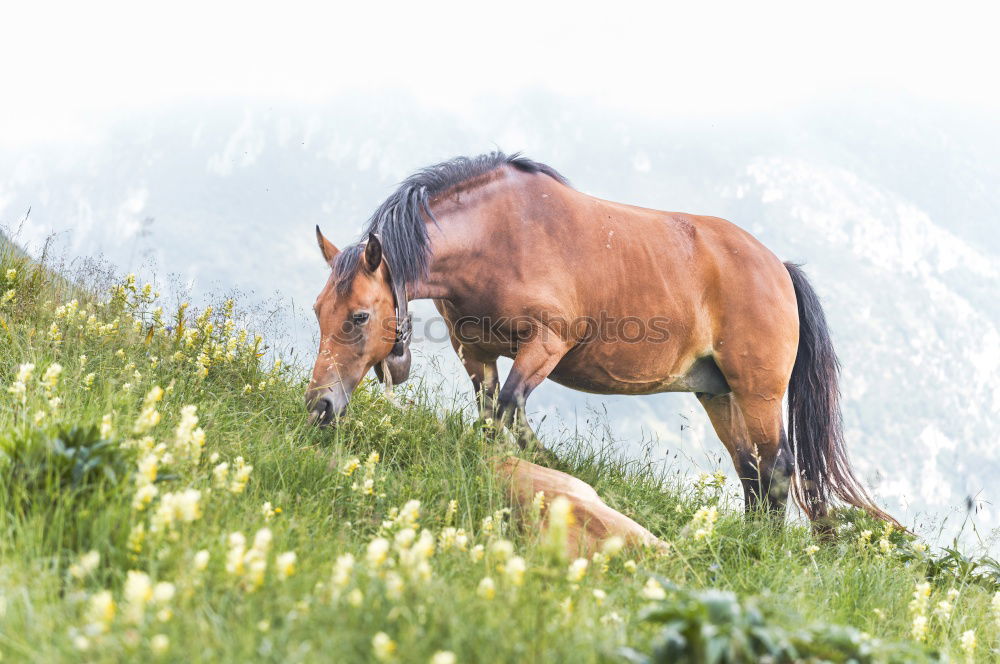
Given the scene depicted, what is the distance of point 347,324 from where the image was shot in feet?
18.5

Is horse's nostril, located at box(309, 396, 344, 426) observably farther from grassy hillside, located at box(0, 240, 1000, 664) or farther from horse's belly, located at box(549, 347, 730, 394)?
horse's belly, located at box(549, 347, 730, 394)

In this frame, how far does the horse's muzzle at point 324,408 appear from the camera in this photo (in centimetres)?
547

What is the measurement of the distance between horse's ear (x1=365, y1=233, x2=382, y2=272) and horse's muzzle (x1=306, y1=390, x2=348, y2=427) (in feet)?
2.91

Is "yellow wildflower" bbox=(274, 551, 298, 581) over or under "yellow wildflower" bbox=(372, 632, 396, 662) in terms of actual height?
over

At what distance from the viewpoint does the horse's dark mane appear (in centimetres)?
557

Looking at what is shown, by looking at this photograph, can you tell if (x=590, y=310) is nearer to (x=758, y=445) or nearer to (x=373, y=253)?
(x=373, y=253)

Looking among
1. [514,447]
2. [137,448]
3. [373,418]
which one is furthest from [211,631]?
[373,418]

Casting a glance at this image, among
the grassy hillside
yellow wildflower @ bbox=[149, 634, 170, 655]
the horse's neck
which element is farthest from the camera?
the horse's neck

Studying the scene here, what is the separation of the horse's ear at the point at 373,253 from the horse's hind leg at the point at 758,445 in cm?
359

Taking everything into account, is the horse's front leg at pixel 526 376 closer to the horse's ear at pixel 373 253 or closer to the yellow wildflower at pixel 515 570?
the horse's ear at pixel 373 253

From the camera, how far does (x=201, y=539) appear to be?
2875 mm

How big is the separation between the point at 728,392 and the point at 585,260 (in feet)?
6.80

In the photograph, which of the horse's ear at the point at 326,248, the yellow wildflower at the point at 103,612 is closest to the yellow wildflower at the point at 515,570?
the yellow wildflower at the point at 103,612

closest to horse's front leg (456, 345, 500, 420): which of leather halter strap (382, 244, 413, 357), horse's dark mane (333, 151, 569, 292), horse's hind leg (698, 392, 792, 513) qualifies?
leather halter strap (382, 244, 413, 357)
